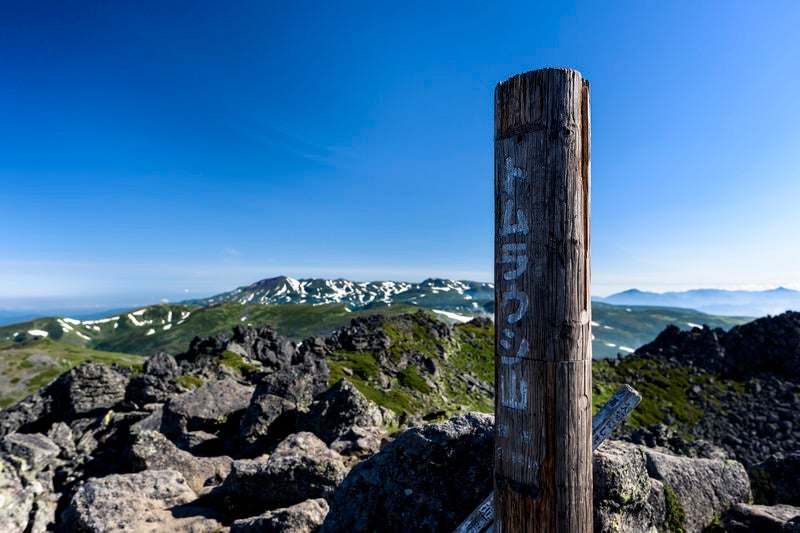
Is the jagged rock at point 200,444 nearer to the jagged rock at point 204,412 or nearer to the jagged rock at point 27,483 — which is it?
the jagged rock at point 204,412

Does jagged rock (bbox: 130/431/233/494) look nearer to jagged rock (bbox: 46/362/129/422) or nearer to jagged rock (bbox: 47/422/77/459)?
jagged rock (bbox: 47/422/77/459)

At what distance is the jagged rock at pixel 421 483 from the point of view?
720 cm

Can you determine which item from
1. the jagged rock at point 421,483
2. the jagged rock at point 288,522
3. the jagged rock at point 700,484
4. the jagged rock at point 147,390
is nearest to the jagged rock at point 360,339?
the jagged rock at point 147,390

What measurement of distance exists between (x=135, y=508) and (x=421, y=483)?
343 inches

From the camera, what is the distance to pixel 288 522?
876 cm

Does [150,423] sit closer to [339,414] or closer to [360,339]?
[339,414]

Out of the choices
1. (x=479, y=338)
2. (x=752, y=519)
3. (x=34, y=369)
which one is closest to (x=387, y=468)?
(x=752, y=519)

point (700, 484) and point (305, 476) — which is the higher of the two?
point (700, 484)

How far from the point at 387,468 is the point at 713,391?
120700mm

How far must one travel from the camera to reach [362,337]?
86.4 metres

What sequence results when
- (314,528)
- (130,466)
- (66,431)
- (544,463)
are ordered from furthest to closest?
(66,431) → (130,466) → (314,528) → (544,463)

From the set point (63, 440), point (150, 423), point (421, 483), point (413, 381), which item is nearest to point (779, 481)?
point (421, 483)

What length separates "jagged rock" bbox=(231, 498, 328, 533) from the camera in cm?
875

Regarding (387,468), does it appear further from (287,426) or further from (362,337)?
(362,337)
